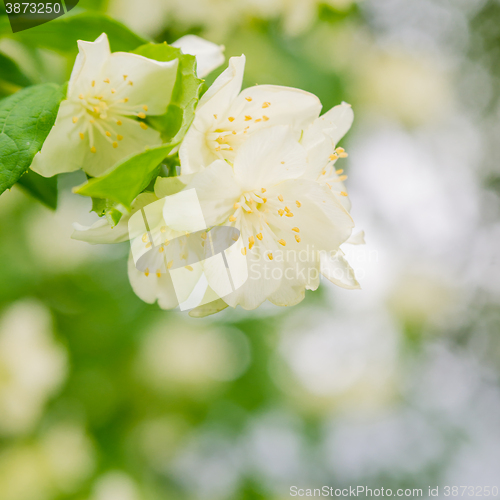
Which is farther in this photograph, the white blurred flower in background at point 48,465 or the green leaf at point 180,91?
the white blurred flower in background at point 48,465

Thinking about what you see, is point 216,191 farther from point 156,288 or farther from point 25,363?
point 25,363

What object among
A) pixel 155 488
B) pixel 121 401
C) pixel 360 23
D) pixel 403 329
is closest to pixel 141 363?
pixel 121 401

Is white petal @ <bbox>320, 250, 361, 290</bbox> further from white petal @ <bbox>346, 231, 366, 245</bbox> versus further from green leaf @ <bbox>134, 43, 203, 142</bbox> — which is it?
green leaf @ <bbox>134, 43, 203, 142</bbox>

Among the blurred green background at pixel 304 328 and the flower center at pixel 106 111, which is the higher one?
the flower center at pixel 106 111

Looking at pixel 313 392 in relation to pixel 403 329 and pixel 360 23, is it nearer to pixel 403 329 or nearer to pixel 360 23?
pixel 403 329

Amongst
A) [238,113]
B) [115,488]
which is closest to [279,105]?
[238,113]

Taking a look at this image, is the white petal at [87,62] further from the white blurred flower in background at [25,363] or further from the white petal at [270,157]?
the white blurred flower in background at [25,363]

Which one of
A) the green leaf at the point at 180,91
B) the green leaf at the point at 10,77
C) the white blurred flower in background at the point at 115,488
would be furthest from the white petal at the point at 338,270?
the white blurred flower in background at the point at 115,488
